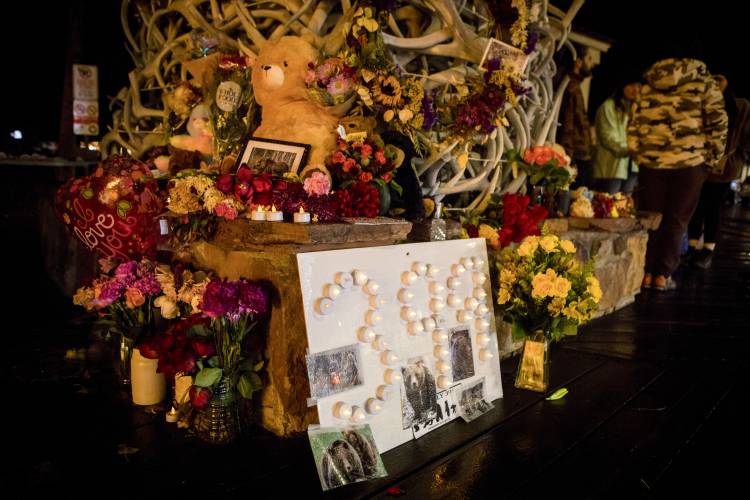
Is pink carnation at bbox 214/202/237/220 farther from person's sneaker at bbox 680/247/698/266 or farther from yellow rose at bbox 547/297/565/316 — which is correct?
person's sneaker at bbox 680/247/698/266

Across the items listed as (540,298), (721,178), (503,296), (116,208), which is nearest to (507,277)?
(503,296)

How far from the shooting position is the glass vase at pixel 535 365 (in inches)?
93.1

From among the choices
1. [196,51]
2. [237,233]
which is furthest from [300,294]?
[196,51]

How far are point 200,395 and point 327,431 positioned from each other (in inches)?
19.0

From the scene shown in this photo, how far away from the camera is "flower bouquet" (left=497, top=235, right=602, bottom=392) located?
90.0 inches

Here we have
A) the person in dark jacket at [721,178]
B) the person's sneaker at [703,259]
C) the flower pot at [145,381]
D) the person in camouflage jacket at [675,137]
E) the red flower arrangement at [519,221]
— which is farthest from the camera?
the person's sneaker at [703,259]

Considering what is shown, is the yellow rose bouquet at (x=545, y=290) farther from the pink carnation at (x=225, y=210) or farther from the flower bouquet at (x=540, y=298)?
the pink carnation at (x=225, y=210)

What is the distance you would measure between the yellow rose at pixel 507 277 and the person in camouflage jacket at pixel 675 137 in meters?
2.70

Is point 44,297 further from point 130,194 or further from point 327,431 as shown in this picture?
point 327,431

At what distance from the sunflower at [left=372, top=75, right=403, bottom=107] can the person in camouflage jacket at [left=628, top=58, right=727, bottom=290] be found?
2991 mm

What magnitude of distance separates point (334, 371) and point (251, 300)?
1.18ft

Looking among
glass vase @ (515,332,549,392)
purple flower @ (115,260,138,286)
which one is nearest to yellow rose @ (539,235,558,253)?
glass vase @ (515,332,549,392)

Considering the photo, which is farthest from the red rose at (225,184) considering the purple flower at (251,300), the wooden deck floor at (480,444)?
the wooden deck floor at (480,444)

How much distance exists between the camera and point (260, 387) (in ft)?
6.19
